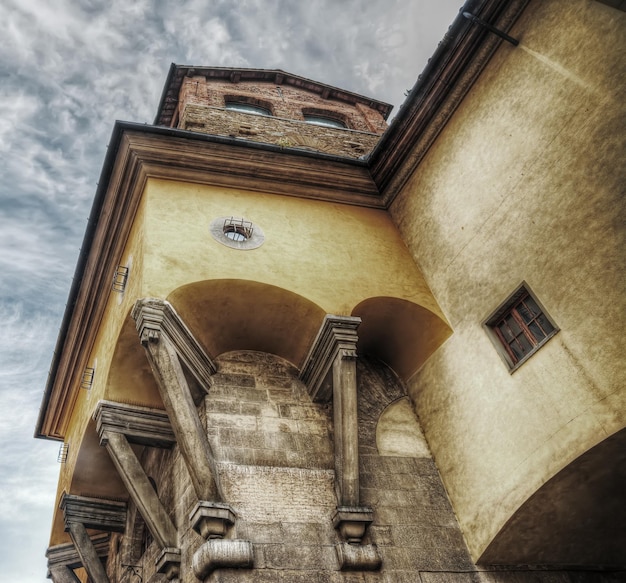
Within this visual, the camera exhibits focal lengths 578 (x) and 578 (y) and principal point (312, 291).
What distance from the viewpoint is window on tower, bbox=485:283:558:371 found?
611 cm

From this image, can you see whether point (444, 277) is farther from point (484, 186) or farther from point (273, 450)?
Answer: point (273, 450)

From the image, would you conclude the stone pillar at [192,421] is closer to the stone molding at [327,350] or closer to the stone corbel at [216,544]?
the stone corbel at [216,544]

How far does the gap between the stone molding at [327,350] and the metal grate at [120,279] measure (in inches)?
106

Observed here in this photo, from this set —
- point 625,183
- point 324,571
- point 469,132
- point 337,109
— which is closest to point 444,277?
point 469,132

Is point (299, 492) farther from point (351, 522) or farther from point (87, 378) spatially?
point (87, 378)

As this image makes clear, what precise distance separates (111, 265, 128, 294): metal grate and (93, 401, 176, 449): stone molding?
158cm

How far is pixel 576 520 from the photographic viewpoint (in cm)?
614

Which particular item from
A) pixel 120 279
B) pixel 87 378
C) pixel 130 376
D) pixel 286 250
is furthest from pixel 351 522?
pixel 87 378

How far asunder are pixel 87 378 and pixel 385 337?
4956mm

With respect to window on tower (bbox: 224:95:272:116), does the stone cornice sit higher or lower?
lower

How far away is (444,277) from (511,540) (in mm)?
3248

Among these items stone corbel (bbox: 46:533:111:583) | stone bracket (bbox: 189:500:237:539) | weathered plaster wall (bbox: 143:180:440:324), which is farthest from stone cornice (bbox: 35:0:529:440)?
stone bracket (bbox: 189:500:237:539)

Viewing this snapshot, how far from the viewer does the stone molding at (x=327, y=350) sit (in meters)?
6.84

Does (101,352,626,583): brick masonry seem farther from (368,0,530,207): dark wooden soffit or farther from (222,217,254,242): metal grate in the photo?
(368,0,530,207): dark wooden soffit
